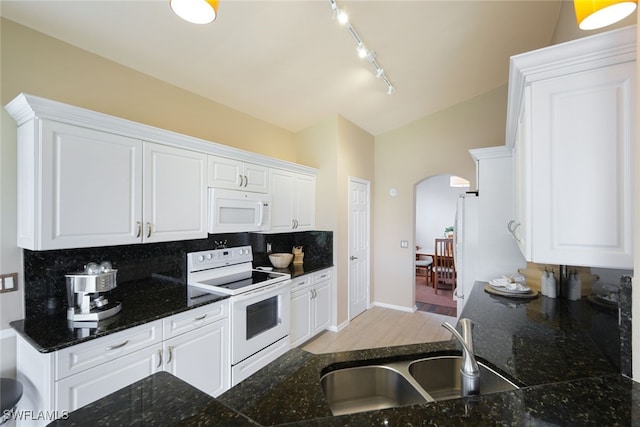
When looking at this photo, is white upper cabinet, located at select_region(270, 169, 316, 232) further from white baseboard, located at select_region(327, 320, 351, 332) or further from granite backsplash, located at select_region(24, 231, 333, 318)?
white baseboard, located at select_region(327, 320, 351, 332)

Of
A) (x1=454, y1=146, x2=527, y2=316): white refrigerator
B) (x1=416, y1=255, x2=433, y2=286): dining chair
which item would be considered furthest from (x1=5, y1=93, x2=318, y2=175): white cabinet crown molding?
(x1=416, y1=255, x2=433, y2=286): dining chair

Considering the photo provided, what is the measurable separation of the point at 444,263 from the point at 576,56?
16.7ft

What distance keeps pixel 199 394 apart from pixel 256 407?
0.17m

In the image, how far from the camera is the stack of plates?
7.48 ft

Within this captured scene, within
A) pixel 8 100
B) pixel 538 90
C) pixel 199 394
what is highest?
pixel 8 100

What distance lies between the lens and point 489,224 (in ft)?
9.07

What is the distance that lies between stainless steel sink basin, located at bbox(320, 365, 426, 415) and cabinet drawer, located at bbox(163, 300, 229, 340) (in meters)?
1.31

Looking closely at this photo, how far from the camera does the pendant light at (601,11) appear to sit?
833 millimetres

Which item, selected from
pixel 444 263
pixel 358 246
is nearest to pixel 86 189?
pixel 358 246

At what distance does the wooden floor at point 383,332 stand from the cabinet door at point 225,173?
205cm

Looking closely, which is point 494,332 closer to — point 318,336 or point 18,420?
point 318,336

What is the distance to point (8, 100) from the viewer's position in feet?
5.68

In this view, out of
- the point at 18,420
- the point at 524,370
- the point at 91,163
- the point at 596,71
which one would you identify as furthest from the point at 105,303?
the point at 596,71

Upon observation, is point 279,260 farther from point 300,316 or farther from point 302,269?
point 300,316
